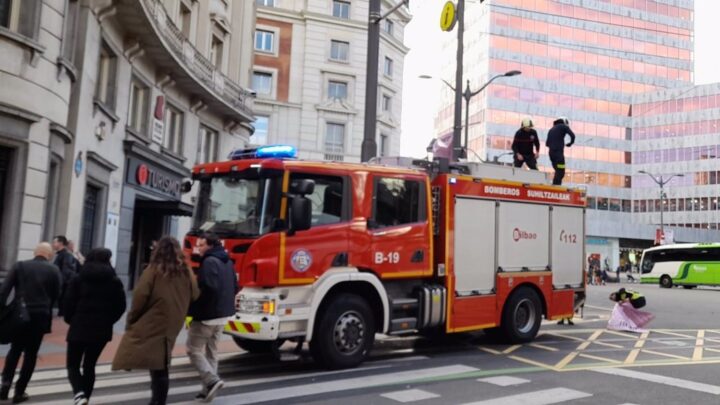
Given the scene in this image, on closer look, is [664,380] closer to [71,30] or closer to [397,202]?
[397,202]

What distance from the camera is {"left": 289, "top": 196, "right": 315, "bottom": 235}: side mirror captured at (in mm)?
7840

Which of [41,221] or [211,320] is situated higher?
[41,221]

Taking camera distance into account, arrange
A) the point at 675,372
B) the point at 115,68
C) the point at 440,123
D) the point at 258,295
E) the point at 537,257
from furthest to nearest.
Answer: the point at 440,123
the point at 115,68
the point at 537,257
the point at 675,372
the point at 258,295

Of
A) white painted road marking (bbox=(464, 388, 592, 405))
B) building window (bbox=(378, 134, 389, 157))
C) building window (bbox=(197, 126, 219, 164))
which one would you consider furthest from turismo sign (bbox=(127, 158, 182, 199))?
building window (bbox=(378, 134, 389, 157))

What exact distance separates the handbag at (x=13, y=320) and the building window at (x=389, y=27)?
4145 centimetres

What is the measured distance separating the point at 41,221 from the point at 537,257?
368 inches

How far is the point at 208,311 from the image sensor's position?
6641mm

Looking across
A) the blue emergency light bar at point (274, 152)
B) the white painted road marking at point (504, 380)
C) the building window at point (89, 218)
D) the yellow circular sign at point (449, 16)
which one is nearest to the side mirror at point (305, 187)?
the blue emergency light bar at point (274, 152)

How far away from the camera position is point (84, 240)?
15.3 metres

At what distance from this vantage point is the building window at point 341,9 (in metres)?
43.5

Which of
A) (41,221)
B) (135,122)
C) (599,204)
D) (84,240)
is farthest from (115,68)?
(599,204)

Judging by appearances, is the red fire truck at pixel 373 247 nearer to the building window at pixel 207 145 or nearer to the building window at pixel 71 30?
the building window at pixel 71 30

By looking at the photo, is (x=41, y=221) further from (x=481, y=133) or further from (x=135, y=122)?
(x=481, y=133)

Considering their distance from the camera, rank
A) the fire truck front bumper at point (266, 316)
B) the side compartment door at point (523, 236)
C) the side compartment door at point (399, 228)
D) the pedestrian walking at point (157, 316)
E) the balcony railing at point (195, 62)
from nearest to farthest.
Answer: the pedestrian walking at point (157, 316), the fire truck front bumper at point (266, 316), the side compartment door at point (399, 228), the side compartment door at point (523, 236), the balcony railing at point (195, 62)
